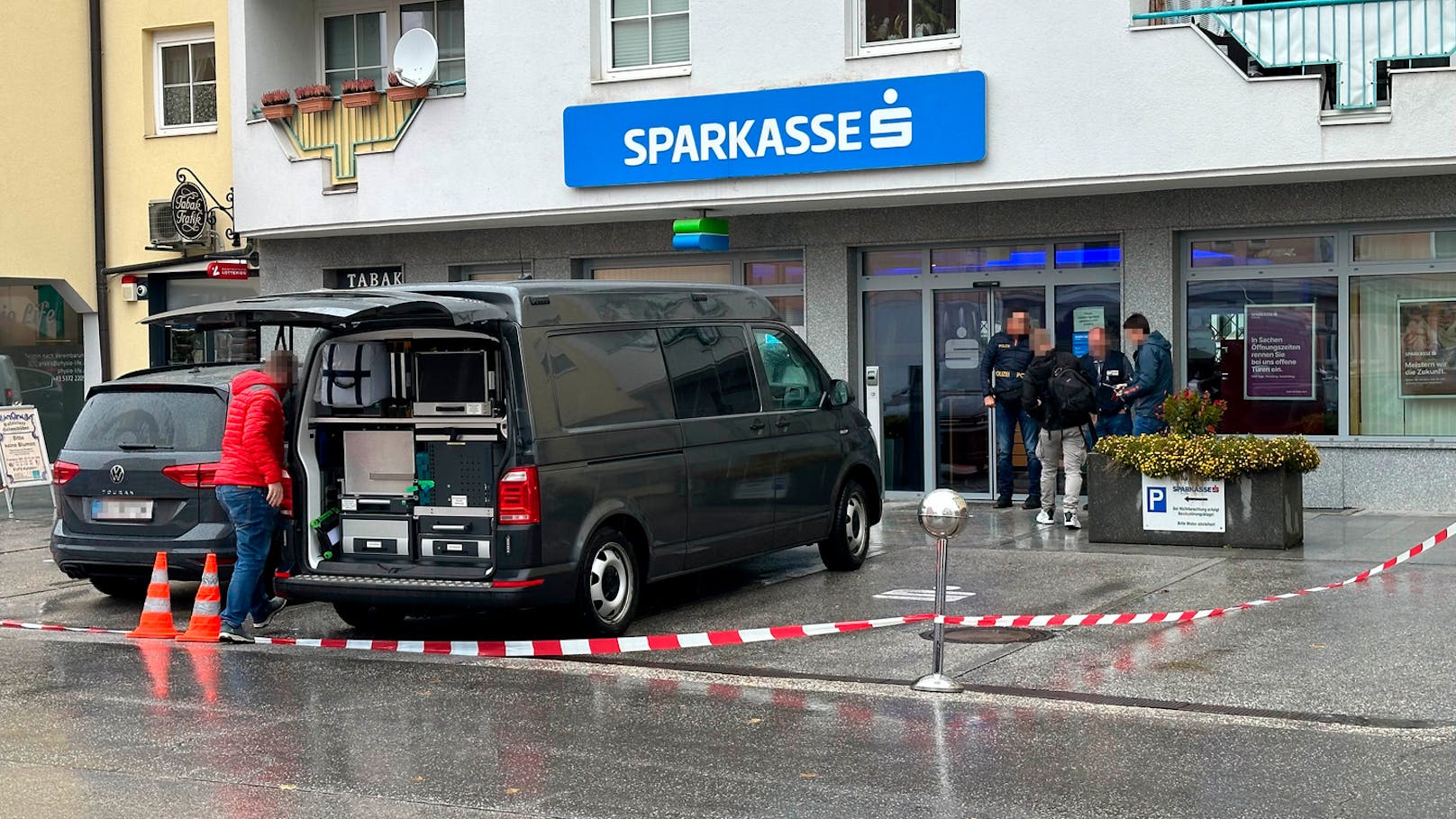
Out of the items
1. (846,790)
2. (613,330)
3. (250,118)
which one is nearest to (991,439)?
(613,330)

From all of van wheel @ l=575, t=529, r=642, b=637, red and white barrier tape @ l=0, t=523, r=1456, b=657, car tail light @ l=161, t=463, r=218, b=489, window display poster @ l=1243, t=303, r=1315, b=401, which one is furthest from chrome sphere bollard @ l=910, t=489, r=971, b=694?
window display poster @ l=1243, t=303, r=1315, b=401

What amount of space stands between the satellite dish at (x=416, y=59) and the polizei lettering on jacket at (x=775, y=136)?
2.61 m

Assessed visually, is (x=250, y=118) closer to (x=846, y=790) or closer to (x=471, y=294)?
(x=471, y=294)

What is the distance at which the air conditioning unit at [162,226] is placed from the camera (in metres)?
21.7

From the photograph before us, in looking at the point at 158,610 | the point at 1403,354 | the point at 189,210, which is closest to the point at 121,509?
the point at 158,610

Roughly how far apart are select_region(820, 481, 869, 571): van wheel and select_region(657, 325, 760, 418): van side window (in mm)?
1311

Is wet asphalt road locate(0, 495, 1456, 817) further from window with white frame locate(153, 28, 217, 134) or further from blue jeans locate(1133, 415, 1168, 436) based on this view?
window with white frame locate(153, 28, 217, 134)

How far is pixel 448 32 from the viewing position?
64.6ft

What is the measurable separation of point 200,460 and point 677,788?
18.8 ft

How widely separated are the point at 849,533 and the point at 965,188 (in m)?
4.45

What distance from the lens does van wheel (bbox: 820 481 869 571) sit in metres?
12.3

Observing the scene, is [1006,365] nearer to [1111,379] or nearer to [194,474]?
[1111,379]

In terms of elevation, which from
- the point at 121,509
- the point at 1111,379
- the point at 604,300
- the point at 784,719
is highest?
the point at 604,300

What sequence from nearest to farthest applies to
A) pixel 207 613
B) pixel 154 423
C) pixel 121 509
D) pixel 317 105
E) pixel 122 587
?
pixel 207 613
pixel 121 509
pixel 154 423
pixel 122 587
pixel 317 105
